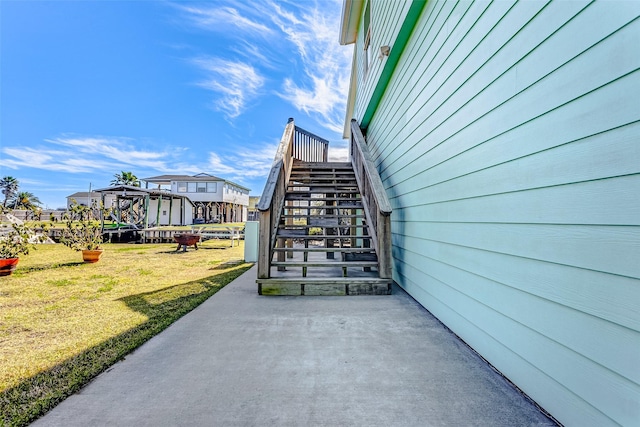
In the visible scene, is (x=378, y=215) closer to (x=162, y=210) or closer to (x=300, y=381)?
(x=300, y=381)

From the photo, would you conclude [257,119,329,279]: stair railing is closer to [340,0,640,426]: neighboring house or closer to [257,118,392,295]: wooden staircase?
[257,118,392,295]: wooden staircase

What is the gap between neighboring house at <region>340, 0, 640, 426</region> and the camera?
109 centimetres

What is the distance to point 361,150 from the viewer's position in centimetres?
487

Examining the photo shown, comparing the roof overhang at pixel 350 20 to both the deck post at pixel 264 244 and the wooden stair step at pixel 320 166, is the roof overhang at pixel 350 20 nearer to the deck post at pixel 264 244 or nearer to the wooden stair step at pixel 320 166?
the wooden stair step at pixel 320 166

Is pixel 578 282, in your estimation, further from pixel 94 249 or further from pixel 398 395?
pixel 94 249

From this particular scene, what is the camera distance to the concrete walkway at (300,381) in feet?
4.54

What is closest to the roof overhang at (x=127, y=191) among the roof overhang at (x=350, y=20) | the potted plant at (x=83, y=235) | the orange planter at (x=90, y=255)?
the potted plant at (x=83, y=235)

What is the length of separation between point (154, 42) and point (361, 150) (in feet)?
41.3

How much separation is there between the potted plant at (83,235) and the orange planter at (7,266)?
160cm

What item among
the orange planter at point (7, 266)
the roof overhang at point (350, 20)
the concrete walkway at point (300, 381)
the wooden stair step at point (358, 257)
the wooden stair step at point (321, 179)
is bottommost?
the concrete walkway at point (300, 381)

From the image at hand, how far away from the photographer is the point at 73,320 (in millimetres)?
2846

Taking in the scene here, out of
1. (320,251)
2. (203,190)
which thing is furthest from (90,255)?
(203,190)

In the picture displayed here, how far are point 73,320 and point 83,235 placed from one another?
5.65 metres

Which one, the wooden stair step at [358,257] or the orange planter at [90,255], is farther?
the orange planter at [90,255]
